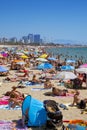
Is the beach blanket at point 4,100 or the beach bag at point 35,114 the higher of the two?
the beach bag at point 35,114

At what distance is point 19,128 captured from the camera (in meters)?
10.4

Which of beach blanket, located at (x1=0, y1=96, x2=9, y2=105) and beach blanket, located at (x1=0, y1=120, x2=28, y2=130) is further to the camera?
beach blanket, located at (x1=0, y1=96, x2=9, y2=105)

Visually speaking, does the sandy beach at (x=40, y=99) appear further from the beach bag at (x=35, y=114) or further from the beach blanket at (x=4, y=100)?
the beach bag at (x=35, y=114)

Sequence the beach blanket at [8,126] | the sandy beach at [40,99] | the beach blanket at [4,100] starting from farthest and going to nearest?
the beach blanket at [4,100] → the sandy beach at [40,99] → the beach blanket at [8,126]

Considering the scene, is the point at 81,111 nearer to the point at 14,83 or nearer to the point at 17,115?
the point at 17,115

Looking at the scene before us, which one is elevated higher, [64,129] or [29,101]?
[29,101]

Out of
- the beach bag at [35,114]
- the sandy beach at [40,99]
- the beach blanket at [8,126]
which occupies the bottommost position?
the sandy beach at [40,99]

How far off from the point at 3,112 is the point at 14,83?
333 inches

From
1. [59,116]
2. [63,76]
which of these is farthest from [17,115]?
[63,76]

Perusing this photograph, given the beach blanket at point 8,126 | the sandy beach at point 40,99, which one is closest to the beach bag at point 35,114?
the beach blanket at point 8,126

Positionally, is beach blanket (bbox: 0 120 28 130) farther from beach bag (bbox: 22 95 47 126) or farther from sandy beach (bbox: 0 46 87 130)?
sandy beach (bbox: 0 46 87 130)

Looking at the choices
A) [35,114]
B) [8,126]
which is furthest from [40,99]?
[8,126]

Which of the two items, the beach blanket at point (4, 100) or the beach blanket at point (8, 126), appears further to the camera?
the beach blanket at point (4, 100)

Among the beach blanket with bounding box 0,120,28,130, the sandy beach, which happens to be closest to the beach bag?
the beach blanket with bounding box 0,120,28,130
